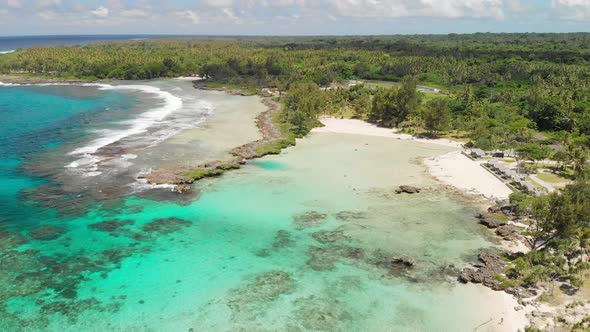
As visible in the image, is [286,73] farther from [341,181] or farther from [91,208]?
[91,208]

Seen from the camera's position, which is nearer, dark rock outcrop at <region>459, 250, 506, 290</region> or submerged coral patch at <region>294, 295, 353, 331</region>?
submerged coral patch at <region>294, 295, 353, 331</region>

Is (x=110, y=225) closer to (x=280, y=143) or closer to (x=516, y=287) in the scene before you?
(x=280, y=143)

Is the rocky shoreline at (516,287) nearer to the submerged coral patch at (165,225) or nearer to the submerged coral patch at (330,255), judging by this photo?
the submerged coral patch at (330,255)

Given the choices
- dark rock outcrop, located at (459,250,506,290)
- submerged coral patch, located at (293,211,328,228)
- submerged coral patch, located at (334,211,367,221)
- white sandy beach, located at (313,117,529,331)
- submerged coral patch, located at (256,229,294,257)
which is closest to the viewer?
white sandy beach, located at (313,117,529,331)

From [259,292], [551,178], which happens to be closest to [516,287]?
[259,292]

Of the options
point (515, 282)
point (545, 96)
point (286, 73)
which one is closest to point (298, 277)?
point (515, 282)

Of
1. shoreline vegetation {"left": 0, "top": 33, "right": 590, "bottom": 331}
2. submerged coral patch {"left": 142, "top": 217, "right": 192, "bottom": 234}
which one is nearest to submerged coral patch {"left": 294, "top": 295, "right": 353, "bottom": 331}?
shoreline vegetation {"left": 0, "top": 33, "right": 590, "bottom": 331}

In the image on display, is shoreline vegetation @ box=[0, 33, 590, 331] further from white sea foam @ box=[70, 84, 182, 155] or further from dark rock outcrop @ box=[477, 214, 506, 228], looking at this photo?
white sea foam @ box=[70, 84, 182, 155]
